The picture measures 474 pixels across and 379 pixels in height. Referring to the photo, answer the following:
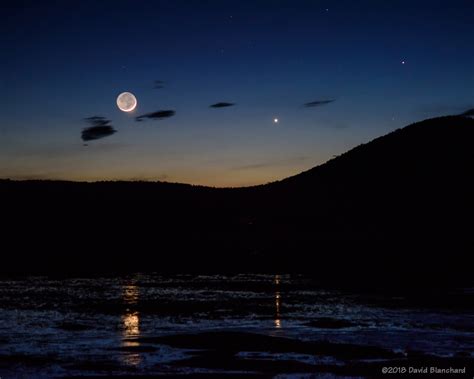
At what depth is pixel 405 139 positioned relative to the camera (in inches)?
5177

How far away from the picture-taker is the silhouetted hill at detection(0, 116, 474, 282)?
5125cm

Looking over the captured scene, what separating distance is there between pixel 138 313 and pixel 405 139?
4468 inches

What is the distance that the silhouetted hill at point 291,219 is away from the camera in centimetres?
5125

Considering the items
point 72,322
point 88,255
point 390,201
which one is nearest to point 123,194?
point 390,201

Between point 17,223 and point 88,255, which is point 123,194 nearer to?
point 17,223

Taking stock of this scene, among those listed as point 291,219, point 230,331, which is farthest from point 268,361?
point 291,219

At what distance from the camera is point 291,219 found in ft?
328
